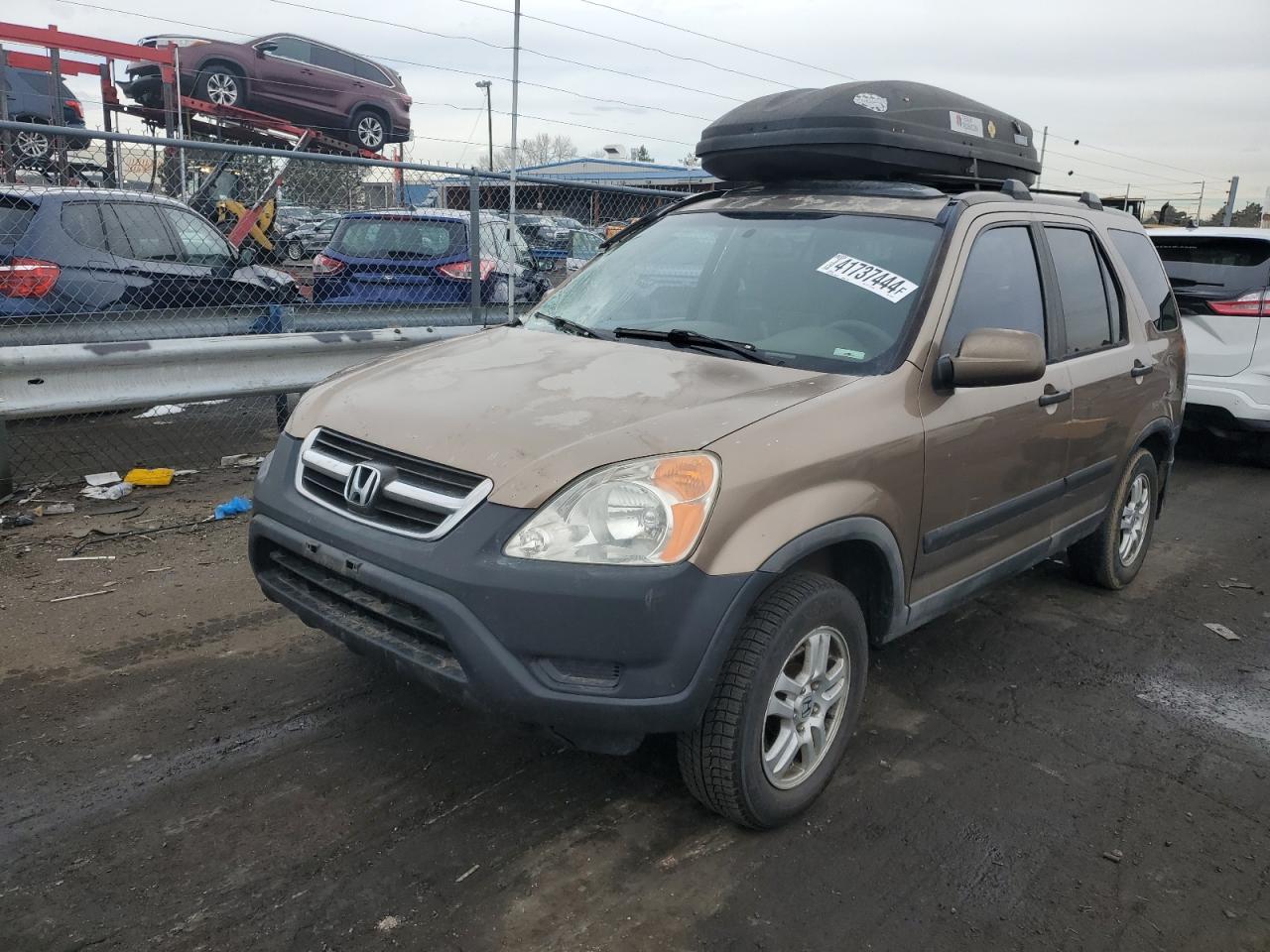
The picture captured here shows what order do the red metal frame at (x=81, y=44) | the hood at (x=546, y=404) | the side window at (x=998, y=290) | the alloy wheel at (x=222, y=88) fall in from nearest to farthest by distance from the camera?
the hood at (x=546, y=404)
the side window at (x=998, y=290)
the red metal frame at (x=81, y=44)
the alloy wheel at (x=222, y=88)

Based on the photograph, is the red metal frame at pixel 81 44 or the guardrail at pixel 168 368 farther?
the red metal frame at pixel 81 44

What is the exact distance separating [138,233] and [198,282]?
19.7 inches

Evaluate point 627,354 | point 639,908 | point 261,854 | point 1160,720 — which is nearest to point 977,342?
point 627,354

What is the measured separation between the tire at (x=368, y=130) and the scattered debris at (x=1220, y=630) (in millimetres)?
15620

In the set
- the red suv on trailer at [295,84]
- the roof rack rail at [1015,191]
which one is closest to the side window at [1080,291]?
the roof rack rail at [1015,191]

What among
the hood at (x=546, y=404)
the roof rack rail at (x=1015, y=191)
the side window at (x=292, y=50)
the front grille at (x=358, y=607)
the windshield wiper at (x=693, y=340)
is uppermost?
the side window at (x=292, y=50)

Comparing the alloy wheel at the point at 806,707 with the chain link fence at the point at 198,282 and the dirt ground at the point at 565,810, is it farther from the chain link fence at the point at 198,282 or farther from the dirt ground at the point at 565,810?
the chain link fence at the point at 198,282

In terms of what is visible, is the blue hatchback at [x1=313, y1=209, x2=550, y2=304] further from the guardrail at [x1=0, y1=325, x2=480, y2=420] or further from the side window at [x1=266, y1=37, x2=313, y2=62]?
the side window at [x1=266, y1=37, x2=313, y2=62]

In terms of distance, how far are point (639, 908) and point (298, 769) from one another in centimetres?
123

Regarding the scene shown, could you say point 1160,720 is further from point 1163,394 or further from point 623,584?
point 623,584

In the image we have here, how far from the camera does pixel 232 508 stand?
5.61 m

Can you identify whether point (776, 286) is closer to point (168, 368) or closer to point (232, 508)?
point (232, 508)

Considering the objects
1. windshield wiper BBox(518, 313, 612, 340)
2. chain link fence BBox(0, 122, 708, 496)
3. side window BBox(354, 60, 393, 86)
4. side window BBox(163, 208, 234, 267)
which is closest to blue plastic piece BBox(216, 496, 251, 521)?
chain link fence BBox(0, 122, 708, 496)

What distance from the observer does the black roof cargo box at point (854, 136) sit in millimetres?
3875
